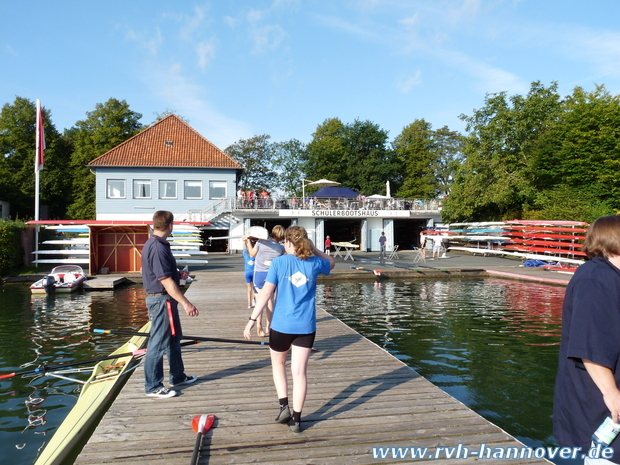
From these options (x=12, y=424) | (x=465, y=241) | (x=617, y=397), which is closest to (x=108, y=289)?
(x=12, y=424)

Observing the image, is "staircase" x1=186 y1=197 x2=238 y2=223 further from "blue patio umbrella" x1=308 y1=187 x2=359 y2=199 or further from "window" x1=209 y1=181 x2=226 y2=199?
"blue patio umbrella" x1=308 y1=187 x2=359 y2=199

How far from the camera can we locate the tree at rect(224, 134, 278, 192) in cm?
5400

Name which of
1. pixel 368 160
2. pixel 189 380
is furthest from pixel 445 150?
pixel 189 380

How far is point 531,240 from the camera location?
2808cm

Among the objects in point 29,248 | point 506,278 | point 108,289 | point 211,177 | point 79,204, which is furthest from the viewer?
point 79,204

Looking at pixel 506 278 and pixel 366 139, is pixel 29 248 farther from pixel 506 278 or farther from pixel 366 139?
pixel 366 139

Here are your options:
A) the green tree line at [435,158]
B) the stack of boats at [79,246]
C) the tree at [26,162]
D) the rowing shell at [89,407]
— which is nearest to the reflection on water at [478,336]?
the rowing shell at [89,407]

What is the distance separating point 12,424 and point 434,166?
5530cm

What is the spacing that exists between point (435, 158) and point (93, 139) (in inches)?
1561

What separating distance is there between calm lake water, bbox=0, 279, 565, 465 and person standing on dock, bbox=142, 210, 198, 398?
1.54 meters

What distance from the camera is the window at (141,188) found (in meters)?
35.5

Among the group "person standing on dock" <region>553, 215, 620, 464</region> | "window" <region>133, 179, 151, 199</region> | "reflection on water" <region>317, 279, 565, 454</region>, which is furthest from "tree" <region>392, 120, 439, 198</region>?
"person standing on dock" <region>553, 215, 620, 464</region>

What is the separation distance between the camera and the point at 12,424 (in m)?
5.60

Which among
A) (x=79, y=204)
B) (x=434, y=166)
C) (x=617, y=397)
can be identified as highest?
(x=434, y=166)
